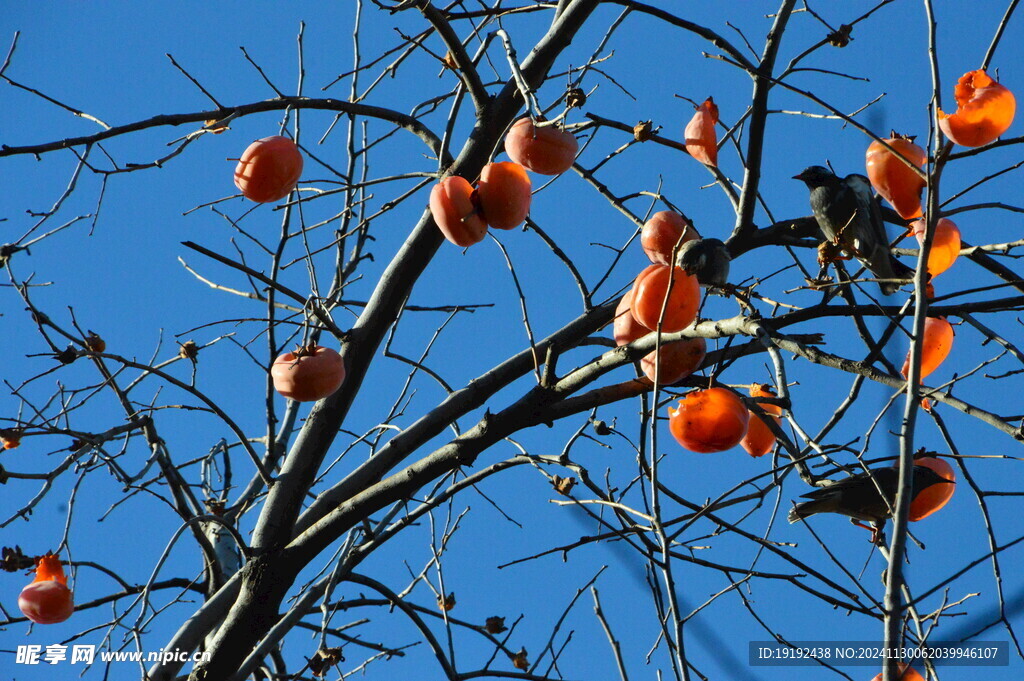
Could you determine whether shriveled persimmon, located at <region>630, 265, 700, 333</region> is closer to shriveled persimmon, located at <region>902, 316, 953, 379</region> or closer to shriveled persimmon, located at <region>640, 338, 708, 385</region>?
shriveled persimmon, located at <region>640, 338, 708, 385</region>

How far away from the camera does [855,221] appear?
11.0ft

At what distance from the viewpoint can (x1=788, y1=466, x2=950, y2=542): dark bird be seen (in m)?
2.44

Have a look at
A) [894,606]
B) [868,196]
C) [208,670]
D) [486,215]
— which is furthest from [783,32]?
[208,670]

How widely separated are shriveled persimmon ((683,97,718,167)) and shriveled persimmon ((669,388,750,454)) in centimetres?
106

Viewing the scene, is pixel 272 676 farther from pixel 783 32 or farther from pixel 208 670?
pixel 783 32

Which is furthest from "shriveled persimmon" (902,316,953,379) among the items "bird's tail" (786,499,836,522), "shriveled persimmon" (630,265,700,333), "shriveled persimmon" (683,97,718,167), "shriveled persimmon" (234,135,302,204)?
"shriveled persimmon" (234,135,302,204)

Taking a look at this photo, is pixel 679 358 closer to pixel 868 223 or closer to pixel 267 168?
pixel 868 223

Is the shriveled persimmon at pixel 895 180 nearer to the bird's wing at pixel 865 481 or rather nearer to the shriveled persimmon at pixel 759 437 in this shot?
the shriveled persimmon at pixel 759 437

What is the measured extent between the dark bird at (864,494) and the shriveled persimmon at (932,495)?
34 mm

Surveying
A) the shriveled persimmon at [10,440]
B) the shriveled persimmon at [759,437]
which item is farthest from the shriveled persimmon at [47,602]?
the shriveled persimmon at [759,437]

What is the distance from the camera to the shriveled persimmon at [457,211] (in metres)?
2.68

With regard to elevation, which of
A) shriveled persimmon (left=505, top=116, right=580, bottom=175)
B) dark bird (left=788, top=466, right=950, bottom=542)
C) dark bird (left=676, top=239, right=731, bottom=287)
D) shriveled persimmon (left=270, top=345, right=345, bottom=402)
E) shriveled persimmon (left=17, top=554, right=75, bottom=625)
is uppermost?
shriveled persimmon (left=505, top=116, right=580, bottom=175)

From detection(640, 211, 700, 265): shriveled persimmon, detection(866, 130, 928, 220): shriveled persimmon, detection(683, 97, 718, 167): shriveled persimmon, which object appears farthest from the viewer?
detection(683, 97, 718, 167): shriveled persimmon

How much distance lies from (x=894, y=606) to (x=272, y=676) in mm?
2403
